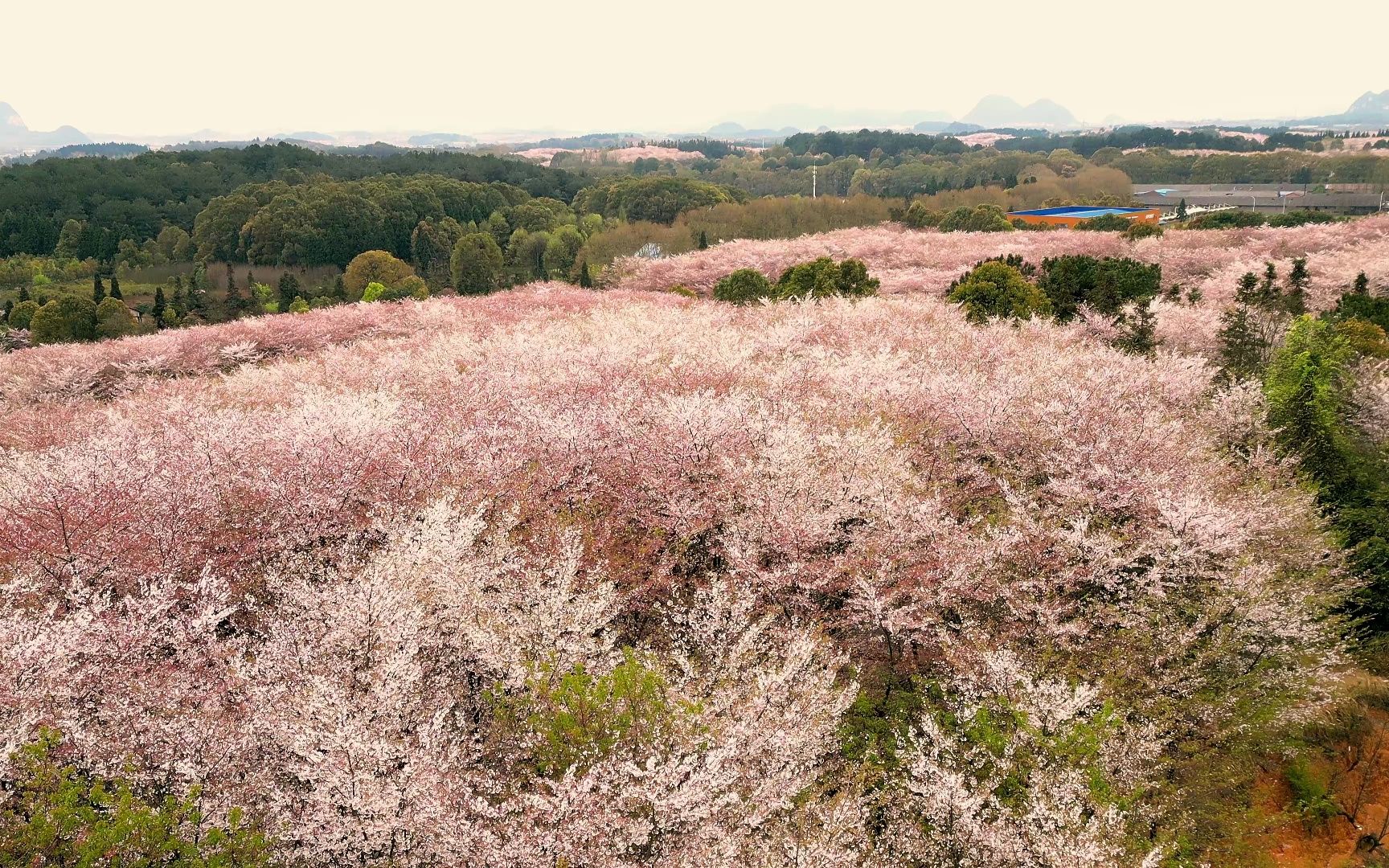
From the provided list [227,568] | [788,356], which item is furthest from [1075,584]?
[227,568]

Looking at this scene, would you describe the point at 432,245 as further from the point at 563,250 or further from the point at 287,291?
the point at 287,291

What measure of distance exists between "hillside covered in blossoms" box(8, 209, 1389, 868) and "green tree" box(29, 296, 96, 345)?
27.3 m

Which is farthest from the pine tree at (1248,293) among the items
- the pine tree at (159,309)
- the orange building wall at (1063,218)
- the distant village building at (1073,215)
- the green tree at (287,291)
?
the green tree at (287,291)

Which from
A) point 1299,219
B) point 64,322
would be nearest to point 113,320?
point 64,322

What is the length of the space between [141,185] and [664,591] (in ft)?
362

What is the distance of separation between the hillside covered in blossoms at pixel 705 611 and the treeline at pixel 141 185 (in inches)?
3151

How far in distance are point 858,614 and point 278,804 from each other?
8.70 meters

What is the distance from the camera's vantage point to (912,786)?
9.15 metres

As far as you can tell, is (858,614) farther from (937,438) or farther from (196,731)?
(196,731)

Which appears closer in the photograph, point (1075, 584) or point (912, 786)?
point (912, 786)

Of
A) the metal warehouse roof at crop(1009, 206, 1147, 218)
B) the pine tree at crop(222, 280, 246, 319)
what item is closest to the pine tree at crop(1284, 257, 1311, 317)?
the metal warehouse roof at crop(1009, 206, 1147, 218)

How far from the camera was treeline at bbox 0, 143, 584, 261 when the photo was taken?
79.8 m

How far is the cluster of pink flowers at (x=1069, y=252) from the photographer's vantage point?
39.6 m

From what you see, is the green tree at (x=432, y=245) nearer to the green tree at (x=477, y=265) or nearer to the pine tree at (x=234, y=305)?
the green tree at (x=477, y=265)
